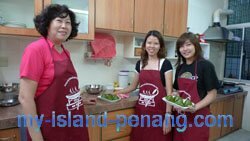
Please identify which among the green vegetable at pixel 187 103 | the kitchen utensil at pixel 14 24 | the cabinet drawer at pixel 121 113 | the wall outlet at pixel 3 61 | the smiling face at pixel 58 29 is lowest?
the cabinet drawer at pixel 121 113

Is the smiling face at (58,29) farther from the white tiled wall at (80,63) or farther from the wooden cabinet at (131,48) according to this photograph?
the wooden cabinet at (131,48)

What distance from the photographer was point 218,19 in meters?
3.16

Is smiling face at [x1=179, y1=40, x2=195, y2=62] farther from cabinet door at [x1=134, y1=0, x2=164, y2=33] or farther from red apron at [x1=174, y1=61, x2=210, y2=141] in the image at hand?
cabinet door at [x1=134, y1=0, x2=164, y2=33]

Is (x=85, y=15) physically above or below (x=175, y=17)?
below

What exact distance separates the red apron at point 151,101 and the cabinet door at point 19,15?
0.93m

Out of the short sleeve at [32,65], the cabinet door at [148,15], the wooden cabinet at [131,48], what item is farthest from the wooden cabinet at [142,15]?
the short sleeve at [32,65]

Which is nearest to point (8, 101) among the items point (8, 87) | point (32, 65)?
point (8, 87)

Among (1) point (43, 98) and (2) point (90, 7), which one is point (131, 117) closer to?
(1) point (43, 98)

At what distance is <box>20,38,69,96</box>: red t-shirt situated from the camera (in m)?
0.88

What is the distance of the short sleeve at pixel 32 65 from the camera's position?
87 centimetres

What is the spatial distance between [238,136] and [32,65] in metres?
3.18

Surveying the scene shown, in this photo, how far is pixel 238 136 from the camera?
9.62ft

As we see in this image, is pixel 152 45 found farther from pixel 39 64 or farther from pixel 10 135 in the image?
pixel 10 135

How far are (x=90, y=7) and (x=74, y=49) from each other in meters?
0.50
